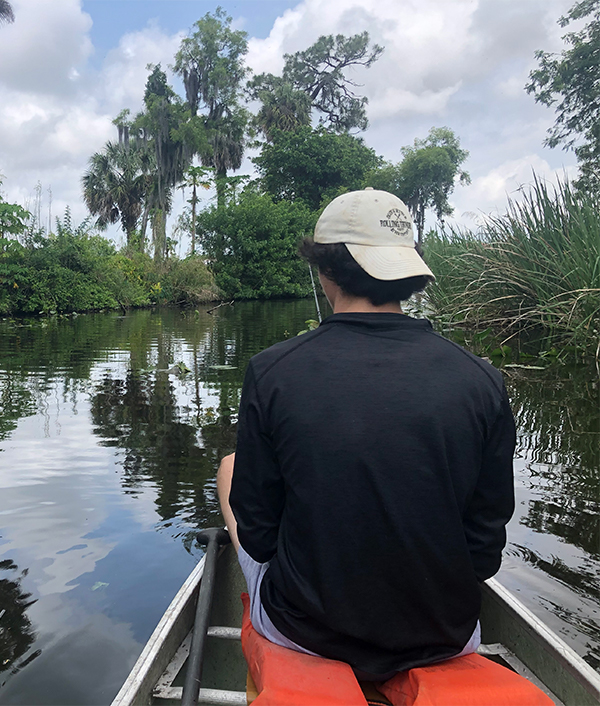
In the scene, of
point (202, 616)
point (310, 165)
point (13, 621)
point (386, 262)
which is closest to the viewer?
point (386, 262)

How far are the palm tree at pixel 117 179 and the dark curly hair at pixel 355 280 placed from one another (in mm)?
37372

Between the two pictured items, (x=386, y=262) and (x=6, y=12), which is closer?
(x=386, y=262)

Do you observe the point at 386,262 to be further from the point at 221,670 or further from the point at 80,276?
the point at 80,276

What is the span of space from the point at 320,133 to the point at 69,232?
25.7 m

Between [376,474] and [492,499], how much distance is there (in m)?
0.39

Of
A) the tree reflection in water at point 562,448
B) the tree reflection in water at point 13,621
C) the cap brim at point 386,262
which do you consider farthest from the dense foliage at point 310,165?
the cap brim at point 386,262

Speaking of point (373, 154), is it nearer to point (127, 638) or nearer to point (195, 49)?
point (195, 49)

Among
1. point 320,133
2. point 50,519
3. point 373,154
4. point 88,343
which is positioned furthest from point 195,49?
point 50,519

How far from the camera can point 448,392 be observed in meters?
1.44

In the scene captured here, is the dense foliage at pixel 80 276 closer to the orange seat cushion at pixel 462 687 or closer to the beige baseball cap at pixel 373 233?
the beige baseball cap at pixel 373 233

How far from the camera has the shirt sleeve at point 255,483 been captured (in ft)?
5.11

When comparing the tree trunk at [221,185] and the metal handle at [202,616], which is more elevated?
the tree trunk at [221,185]

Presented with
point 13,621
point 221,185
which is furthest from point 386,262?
point 221,185

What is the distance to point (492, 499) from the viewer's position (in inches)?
62.9
